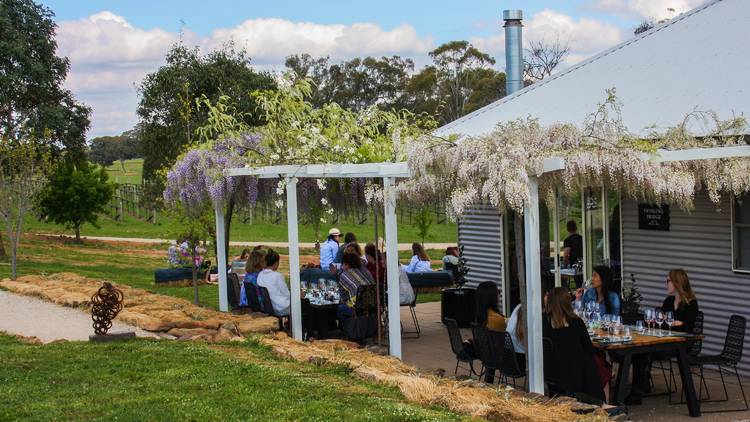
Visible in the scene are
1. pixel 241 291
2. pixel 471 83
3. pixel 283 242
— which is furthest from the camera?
pixel 471 83

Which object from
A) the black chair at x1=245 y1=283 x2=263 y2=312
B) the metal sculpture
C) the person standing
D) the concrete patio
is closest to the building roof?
the concrete patio

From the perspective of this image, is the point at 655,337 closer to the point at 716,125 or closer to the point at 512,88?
the point at 716,125

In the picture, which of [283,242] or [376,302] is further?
[283,242]

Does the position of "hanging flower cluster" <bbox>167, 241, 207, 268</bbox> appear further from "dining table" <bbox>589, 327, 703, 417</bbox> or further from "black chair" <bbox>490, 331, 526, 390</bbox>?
"dining table" <bbox>589, 327, 703, 417</bbox>

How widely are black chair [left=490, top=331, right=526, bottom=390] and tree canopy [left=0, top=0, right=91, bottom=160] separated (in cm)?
2438

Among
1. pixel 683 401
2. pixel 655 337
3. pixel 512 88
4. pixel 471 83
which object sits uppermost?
pixel 471 83

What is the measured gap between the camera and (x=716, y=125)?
10.2 meters

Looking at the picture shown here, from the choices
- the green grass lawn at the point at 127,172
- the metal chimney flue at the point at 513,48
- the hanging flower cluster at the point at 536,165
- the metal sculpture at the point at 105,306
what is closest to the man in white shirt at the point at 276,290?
the metal sculpture at the point at 105,306

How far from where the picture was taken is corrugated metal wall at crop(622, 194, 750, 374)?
11430mm

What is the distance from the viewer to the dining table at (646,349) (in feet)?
30.0

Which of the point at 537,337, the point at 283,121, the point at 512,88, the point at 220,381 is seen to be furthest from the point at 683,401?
the point at 512,88

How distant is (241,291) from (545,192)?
624 centimetres

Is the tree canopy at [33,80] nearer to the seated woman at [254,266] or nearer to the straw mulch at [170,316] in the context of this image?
the straw mulch at [170,316]

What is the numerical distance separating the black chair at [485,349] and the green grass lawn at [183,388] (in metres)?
1.33
